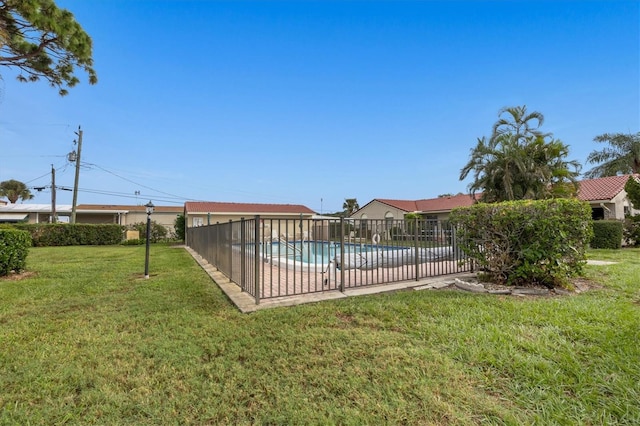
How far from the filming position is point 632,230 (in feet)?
49.9

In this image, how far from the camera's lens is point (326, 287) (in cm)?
649

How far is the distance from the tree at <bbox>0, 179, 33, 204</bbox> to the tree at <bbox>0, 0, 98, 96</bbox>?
4993 centimetres

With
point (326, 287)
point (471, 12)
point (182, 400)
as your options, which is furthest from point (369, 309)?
point (471, 12)

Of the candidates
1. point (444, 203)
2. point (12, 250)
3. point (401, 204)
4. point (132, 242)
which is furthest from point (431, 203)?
point (12, 250)

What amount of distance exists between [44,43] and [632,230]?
25.1m

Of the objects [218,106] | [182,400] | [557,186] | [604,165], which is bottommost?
[182,400]

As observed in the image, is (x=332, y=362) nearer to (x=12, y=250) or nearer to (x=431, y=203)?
(x=12, y=250)

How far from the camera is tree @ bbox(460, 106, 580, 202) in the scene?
14562 millimetres

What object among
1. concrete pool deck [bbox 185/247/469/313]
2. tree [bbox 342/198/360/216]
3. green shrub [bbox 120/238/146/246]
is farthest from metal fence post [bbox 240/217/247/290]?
tree [bbox 342/198/360/216]

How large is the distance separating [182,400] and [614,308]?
590 centimetres

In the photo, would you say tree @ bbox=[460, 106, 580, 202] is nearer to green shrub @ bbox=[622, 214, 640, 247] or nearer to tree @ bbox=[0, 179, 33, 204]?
green shrub @ bbox=[622, 214, 640, 247]

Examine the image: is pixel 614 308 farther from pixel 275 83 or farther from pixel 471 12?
pixel 275 83

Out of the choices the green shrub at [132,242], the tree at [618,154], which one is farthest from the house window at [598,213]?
the green shrub at [132,242]

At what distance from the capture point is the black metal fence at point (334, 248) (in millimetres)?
5777
